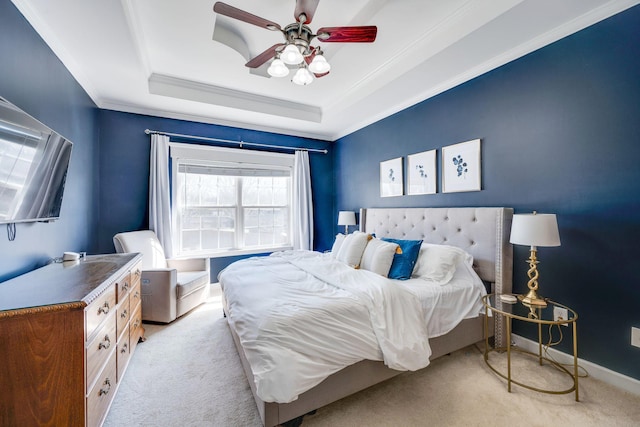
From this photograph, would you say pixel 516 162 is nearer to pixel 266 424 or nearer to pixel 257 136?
pixel 266 424

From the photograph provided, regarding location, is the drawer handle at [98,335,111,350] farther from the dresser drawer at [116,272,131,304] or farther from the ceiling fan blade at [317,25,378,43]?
the ceiling fan blade at [317,25,378,43]

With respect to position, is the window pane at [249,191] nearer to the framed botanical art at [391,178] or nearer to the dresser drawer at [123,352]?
the framed botanical art at [391,178]

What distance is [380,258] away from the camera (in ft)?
7.90

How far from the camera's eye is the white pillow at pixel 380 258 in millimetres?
2393

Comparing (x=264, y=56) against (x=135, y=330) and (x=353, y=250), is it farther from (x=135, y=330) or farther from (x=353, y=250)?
(x=135, y=330)

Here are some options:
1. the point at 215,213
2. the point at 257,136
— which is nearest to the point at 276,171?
the point at 257,136

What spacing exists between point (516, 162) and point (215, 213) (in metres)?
3.89

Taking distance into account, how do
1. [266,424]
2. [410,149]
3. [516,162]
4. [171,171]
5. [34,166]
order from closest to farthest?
[266,424]
[34,166]
[516,162]
[410,149]
[171,171]

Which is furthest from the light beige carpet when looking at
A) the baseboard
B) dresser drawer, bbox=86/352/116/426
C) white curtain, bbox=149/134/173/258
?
white curtain, bbox=149/134/173/258

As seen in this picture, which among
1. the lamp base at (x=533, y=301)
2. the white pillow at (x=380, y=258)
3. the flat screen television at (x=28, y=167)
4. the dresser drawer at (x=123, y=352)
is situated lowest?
the dresser drawer at (x=123, y=352)

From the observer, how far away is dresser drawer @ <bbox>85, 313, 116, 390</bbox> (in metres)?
→ 1.26

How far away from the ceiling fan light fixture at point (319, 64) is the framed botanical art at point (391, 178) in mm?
1865

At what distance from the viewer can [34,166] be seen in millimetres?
1631

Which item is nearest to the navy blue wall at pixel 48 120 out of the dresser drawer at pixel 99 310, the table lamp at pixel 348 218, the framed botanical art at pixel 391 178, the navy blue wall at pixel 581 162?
the dresser drawer at pixel 99 310
